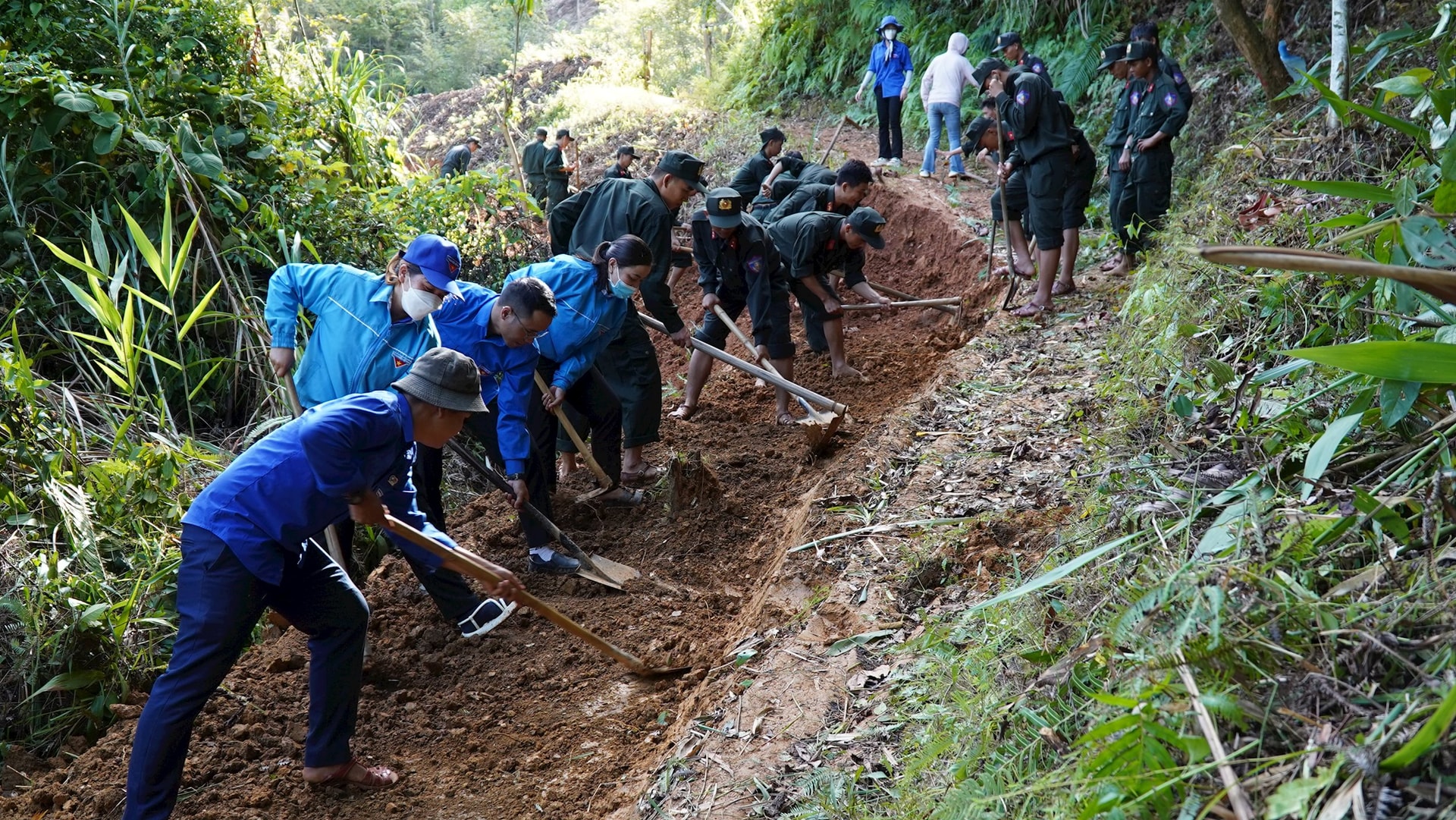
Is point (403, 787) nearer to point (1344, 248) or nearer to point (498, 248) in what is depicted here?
point (1344, 248)

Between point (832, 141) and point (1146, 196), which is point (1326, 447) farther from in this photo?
point (832, 141)

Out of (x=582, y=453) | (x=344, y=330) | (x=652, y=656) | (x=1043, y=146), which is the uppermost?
(x=1043, y=146)

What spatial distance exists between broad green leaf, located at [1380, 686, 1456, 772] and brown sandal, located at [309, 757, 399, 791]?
333 cm

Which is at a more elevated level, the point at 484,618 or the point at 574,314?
the point at 574,314

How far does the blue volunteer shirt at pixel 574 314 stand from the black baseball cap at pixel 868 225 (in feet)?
6.76

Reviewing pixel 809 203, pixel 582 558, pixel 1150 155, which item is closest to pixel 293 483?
pixel 582 558

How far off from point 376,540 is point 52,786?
219 cm

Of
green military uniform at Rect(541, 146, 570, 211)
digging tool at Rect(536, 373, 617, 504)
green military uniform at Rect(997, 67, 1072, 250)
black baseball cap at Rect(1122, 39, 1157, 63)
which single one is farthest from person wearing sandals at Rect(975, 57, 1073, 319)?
green military uniform at Rect(541, 146, 570, 211)

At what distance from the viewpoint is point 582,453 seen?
5.85 meters

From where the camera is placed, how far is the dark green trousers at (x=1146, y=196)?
A: 7.38m

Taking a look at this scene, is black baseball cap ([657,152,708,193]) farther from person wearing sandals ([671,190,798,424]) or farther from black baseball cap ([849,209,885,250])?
black baseball cap ([849,209,885,250])

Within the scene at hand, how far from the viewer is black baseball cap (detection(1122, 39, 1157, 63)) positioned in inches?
285

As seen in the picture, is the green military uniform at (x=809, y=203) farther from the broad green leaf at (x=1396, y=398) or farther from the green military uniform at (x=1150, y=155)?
the broad green leaf at (x=1396, y=398)

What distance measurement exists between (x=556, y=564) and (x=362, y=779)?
5.64 ft
